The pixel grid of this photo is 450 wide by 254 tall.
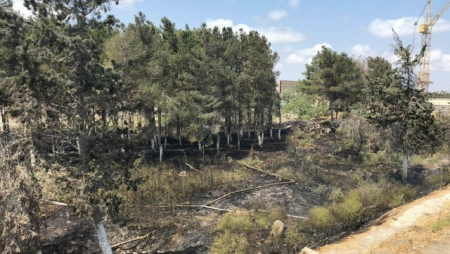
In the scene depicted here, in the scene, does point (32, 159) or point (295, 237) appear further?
point (295, 237)

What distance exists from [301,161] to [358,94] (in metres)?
19.9

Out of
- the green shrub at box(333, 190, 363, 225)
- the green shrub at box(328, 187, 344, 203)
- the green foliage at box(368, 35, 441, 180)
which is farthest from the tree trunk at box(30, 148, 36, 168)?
the green foliage at box(368, 35, 441, 180)

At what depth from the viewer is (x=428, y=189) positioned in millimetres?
23391

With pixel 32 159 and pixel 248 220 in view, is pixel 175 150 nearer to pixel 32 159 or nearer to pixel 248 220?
pixel 248 220

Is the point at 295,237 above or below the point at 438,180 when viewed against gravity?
below

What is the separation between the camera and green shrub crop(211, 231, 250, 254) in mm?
14031

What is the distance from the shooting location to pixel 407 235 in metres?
15.1

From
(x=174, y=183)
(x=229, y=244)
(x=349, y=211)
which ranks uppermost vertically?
(x=174, y=183)

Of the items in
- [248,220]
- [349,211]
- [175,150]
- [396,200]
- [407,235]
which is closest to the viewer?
[407,235]

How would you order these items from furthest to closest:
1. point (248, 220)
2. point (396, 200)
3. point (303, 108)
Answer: point (303, 108) → point (396, 200) → point (248, 220)

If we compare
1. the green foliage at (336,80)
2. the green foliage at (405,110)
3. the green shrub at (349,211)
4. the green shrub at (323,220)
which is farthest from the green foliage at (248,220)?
the green foliage at (336,80)

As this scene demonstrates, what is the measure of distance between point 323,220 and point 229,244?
17.1 feet

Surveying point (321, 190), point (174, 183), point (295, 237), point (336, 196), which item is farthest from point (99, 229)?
point (321, 190)

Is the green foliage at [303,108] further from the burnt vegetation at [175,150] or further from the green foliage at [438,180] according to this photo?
the green foliage at [438,180]
